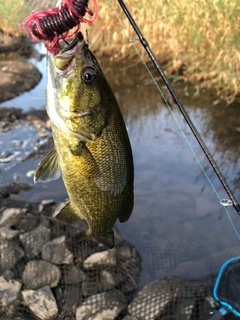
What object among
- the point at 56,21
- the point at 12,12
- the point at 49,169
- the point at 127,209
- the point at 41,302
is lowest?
the point at 41,302

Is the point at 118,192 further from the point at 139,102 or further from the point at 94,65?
the point at 139,102

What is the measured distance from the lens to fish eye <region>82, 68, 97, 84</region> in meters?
1.45

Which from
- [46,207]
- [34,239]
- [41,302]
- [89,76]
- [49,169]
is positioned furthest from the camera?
[46,207]

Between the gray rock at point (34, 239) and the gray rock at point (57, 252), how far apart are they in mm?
79

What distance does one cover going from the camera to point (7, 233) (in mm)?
4086

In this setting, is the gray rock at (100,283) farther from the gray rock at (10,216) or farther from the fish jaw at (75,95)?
the fish jaw at (75,95)

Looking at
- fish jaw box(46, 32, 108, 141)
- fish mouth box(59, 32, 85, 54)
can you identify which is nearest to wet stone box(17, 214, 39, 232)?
fish jaw box(46, 32, 108, 141)

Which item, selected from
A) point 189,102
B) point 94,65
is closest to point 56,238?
point 94,65

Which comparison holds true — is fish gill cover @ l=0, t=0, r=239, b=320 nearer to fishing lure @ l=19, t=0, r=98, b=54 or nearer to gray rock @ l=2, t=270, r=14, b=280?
gray rock @ l=2, t=270, r=14, b=280

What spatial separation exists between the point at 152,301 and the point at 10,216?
1.77m

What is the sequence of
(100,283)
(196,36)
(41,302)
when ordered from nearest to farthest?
(41,302) < (100,283) < (196,36)

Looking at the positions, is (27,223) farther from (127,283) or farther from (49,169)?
(49,169)

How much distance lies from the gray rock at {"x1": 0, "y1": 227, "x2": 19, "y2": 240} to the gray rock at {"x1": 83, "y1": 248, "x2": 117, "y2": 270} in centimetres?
80

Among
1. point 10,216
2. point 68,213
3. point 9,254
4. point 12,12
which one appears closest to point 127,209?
point 68,213
